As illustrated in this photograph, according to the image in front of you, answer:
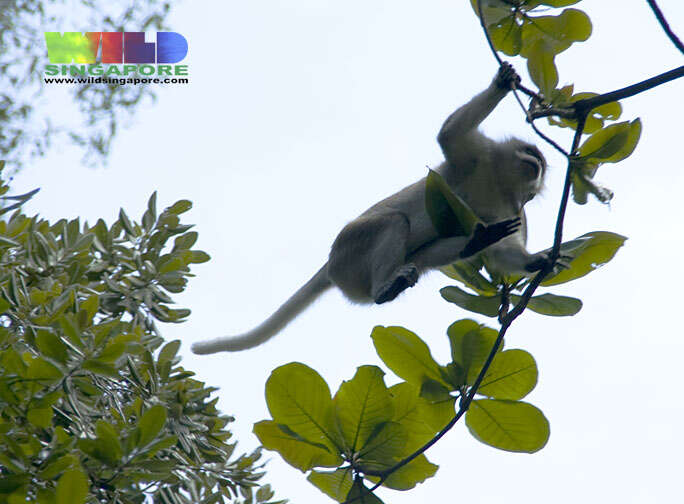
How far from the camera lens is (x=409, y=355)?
2607 mm

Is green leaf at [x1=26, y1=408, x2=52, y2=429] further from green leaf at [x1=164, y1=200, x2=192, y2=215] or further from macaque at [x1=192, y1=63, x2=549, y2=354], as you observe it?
macaque at [x1=192, y1=63, x2=549, y2=354]

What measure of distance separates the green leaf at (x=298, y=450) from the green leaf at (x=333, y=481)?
1.1 inches

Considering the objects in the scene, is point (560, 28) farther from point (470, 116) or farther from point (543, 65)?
point (470, 116)

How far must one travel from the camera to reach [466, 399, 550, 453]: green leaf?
2.50m

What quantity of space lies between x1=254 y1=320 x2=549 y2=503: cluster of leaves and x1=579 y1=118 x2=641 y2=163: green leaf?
2.52 feet

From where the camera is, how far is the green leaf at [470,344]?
254cm

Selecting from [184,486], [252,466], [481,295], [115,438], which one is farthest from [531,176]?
[115,438]

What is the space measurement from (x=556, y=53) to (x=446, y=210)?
801 millimetres

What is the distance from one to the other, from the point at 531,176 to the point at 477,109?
978 mm

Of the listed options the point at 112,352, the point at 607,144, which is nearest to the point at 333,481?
the point at 112,352

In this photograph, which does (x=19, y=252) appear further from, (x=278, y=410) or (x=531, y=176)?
(x=531, y=176)

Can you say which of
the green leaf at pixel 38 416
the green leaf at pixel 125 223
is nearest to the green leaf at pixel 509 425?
the green leaf at pixel 38 416

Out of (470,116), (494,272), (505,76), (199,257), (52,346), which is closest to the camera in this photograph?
(52,346)

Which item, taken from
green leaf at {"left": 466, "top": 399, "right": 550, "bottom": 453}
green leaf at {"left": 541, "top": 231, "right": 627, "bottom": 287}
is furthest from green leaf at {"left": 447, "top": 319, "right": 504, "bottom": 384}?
green leaf at {"left": 541, "top": 231, "right": 627, "bottom": 287}
